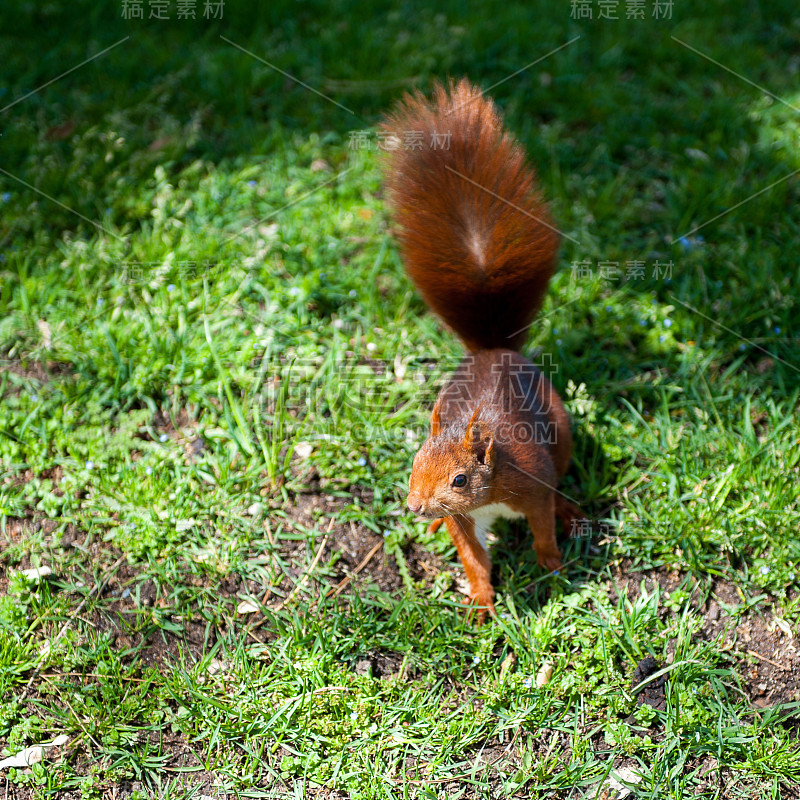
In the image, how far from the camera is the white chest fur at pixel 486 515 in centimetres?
218

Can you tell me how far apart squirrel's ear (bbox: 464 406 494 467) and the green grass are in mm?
503

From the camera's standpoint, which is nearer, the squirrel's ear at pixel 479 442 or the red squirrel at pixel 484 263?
the squirrel's ear at pixel 479 442

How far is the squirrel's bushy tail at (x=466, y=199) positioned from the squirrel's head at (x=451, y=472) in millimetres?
518

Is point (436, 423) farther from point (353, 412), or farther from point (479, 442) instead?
point (353, 412)

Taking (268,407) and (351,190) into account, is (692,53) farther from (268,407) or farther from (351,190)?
(268,407)

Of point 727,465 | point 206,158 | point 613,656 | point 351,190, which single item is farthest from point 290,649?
point 206,158

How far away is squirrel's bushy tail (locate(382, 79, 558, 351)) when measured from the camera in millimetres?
2240

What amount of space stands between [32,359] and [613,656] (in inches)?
83.2

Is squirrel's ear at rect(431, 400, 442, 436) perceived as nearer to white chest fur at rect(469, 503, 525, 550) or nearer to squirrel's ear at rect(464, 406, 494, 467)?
squirrel's ear at rect(464, 406, 494, 467)

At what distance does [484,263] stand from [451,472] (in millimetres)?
662

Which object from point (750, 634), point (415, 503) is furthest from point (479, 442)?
point (750, 634)

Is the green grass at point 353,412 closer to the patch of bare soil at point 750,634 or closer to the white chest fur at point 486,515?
the patch of bare soil at point 750,634

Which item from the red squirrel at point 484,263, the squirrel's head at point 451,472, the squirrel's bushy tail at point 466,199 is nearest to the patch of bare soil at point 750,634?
the red squirrel at point 484,263

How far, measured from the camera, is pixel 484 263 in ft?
7.44
